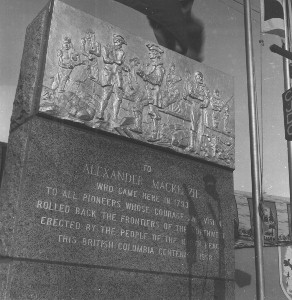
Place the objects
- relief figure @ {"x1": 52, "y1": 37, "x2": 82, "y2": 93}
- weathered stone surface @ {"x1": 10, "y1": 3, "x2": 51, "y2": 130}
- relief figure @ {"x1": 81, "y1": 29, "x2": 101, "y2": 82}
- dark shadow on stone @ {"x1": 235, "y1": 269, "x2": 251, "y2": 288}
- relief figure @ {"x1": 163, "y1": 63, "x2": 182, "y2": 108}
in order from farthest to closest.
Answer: dark shadow on stone @ {"x1": 235, "y1": 269, "x2": 251, "y2": 288} → relief figure @ {"x1": 163, "y1": 63, "x2": 182, "y2": 108} → relief figure @ {"x1": 81, "y1": 29, "x2": 101, "y2": 82} → relief figure @ {"x1": 52, "y1": 37, "x2": 82, "y2": 93} → weathered stone surface @ {"x1": 10, "y1": 3, "x2": 51, "y2": 130}

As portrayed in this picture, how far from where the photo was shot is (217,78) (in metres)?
7.74

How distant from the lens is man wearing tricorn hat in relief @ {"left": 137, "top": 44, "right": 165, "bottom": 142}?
21.6ft

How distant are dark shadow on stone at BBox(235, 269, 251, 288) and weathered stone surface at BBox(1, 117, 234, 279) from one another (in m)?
2.89

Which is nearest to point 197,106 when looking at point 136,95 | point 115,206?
point 136,95

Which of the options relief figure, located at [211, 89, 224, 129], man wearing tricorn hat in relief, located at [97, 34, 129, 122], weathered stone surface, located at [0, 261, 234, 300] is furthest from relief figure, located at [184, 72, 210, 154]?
weathered stone surface, located at [0, 261, 234, 300]

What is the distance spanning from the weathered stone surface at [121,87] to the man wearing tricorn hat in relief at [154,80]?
Answer: 0.05ft

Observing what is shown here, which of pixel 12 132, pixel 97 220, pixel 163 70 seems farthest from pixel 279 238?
pixel 12 132

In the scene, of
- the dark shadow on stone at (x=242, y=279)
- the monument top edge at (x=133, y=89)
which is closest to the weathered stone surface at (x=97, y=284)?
the monument top edge at (x=133, y=89)

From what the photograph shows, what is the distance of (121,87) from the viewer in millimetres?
6293

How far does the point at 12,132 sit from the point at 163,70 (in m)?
2.36

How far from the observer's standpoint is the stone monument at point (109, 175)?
201 inches

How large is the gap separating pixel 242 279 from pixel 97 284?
16.5 feet

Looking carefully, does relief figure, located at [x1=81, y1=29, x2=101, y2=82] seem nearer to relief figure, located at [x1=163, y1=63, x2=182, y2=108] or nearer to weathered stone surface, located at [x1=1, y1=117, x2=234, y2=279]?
weathered stone surface, located at [x1=1, y1=117, x2=234, y2=279]

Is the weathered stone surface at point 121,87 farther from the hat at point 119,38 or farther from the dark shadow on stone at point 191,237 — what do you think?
the dark shadow on stone at point 191,237
